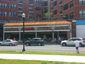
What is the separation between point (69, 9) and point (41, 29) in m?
14.5

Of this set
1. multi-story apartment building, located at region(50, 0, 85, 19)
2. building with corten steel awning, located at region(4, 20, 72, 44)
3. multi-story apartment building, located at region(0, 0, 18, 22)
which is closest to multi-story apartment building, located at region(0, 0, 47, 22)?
multi-story apartment building, located at region(0, 0, 18, 22)

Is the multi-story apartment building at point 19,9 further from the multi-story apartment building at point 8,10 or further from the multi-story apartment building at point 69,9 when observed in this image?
the multi-story apartment building at point 69,9

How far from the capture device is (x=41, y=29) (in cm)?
7975

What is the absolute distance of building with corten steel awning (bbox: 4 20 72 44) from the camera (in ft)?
252

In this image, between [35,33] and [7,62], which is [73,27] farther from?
[7,62]

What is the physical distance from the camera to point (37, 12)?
13725 centimetres

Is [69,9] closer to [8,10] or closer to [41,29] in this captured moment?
[41,29]

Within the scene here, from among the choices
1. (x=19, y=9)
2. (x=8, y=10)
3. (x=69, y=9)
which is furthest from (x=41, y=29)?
(x=19, y=9)

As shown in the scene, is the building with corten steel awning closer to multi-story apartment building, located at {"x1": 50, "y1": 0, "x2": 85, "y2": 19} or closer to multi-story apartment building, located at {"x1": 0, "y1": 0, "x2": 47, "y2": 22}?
multi-story apartment building, located at {"x1": 50, "y1": 0, "x2": 85, "y2": 19}

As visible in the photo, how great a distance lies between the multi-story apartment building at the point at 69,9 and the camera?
81.2 m

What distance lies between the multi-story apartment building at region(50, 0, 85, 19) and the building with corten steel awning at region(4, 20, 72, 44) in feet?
18.4

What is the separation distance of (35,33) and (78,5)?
14061mm

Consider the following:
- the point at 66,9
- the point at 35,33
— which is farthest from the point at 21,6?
the point at 35,33

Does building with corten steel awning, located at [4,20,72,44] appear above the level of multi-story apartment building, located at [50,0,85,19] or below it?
below
